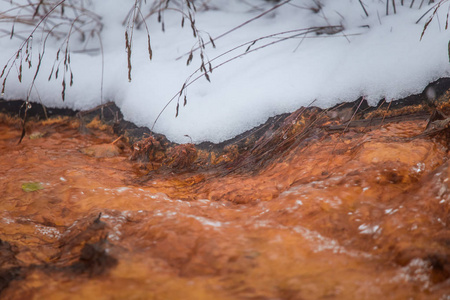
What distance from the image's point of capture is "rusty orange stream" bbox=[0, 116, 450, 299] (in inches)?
38.8

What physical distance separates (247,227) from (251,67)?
50.8 inches

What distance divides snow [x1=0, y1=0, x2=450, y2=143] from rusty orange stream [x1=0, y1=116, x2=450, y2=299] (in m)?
0.31

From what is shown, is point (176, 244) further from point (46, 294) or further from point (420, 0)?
point (420, 0)

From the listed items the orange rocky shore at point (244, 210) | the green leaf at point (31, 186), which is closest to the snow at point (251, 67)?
the orange rocky shore at point (244, 210)

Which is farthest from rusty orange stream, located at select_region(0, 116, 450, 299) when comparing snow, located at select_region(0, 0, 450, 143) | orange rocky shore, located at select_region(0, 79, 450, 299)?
snow, located at select_region(0, 0, 450, 143)

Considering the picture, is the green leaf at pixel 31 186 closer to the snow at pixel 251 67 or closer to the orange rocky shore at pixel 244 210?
the orange rocky shore at pixel 244 210

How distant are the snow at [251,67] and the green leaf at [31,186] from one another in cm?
73

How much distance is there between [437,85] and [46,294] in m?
1.89

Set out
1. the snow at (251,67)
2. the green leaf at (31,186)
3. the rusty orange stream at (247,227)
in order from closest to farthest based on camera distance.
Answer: the rusty orange stream at (247,227) < the green leaf at (31,186) < the snow at (251,67)

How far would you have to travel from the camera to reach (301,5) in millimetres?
2678

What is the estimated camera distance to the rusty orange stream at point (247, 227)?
0.98 metres

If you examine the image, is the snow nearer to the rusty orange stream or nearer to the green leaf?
the rusty orange stream

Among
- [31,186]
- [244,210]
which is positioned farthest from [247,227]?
[31,186]

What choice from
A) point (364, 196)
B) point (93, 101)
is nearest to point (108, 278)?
point (364, 196)
